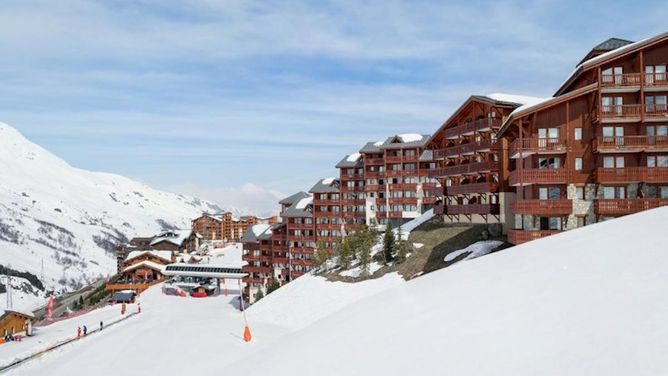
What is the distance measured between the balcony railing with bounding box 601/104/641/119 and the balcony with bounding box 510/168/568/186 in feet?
14.9

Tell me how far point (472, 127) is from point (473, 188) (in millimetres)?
7241

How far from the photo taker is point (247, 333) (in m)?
37.8

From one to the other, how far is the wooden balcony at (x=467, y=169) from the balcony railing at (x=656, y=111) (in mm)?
15313

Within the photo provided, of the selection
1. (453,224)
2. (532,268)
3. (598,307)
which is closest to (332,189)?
(453,224)

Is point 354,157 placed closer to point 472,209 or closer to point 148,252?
point 472,209

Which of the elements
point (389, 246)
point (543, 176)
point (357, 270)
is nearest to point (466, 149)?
point (389, 246)

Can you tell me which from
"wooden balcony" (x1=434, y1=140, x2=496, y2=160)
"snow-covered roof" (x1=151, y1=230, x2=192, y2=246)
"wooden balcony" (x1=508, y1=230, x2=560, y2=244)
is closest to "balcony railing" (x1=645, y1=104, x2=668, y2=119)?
"wooden balcony" (x1=508, y1=230, x2=560, y2=244)

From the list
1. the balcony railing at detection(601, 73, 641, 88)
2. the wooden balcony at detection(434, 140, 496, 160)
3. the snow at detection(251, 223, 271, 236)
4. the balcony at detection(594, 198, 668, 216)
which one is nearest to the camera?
the balcony at detection(594, 198, 668, 216)

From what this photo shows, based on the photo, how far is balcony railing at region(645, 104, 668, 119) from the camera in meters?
32.9

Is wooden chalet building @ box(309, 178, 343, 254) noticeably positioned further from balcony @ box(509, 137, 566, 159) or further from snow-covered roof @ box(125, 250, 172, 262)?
balcony @ box(509, 137, 566, 159)

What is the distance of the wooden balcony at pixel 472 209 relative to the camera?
46.5 m

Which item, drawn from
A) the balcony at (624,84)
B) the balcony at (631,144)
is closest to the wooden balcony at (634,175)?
the balcony at (631,144)

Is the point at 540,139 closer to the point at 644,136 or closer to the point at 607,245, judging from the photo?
the point at 644,136

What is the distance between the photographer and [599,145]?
108 ft
